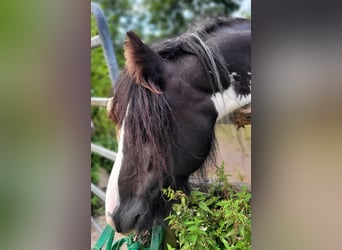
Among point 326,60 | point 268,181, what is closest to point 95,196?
point 268,181

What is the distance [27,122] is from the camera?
4.48 feet

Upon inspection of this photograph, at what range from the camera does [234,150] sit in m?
1.50

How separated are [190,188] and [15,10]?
826 mm

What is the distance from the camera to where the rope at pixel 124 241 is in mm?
1532

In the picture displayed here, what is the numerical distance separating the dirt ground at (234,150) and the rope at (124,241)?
28cm

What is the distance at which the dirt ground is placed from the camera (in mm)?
1485

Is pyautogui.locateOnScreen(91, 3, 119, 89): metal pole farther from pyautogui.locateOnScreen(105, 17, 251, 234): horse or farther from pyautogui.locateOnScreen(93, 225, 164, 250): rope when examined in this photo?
pyautogui.locateOnScreen(93, 225, 164, 250): rope

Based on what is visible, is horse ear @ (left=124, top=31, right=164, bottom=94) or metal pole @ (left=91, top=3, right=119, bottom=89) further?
metal pole @ (left=91, top=3, right=119, bottom=89)

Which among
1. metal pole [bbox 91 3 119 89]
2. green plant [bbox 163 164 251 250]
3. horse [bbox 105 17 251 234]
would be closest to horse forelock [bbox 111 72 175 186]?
horse [bbox 105 17 251 234]

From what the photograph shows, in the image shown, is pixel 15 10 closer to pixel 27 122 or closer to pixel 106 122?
pixel 27 122

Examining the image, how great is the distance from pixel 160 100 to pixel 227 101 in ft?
0.81

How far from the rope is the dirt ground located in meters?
0.28

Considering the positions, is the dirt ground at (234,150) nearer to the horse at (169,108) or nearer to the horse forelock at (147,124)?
the horse at (169,108)

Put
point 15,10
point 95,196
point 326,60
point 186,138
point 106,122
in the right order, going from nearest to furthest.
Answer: point 326,60 < point 15,10 < point 186,138 < point 95,196 < point 106,122
